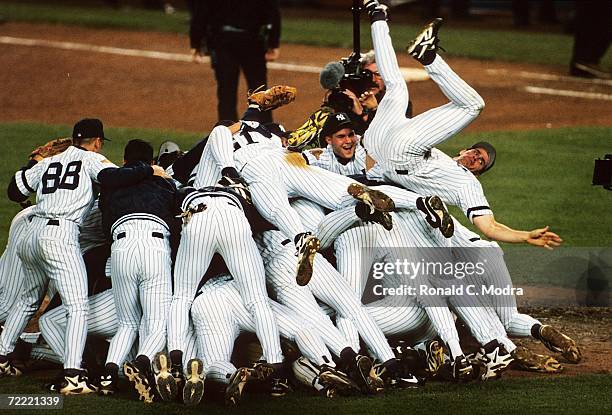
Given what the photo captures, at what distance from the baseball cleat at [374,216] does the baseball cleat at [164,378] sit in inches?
50.6

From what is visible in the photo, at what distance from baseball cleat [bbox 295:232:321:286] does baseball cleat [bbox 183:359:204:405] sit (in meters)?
0.67

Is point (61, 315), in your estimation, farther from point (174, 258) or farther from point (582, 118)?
point (582, 118)

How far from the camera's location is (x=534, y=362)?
6781mm

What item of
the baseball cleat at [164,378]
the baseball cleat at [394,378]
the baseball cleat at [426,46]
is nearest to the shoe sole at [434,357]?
the baseball cleat at [394,378]

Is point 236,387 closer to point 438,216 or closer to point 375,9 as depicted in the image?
point 438,216

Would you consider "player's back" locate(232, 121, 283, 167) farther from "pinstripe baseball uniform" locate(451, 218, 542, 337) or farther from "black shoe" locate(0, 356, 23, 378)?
"black shoe" locate(0, 356, 23, 378)

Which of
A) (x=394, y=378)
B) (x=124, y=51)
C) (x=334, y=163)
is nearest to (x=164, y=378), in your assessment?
(x=394, y=378)

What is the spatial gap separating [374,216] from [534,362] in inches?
46.5

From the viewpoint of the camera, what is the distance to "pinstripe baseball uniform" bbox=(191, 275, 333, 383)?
6.45 m

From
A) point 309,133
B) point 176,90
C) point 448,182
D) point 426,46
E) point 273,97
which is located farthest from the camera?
point 176,90

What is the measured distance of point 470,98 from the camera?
274 inches

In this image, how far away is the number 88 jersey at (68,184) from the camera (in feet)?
22.4

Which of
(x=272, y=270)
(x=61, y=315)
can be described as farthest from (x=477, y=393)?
(x=61, y=315)

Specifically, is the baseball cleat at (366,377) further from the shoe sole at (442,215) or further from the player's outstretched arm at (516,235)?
the player's outstretched arm at (516,235)
